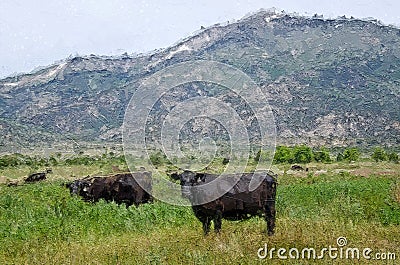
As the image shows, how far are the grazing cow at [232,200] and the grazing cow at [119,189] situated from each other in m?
8.88

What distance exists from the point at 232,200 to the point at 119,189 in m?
10.4

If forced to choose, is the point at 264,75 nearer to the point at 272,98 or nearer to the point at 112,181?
the point at 272,98

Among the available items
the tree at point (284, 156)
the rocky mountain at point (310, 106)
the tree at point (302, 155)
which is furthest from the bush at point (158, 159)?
the rocky mountain at point (310, 106)

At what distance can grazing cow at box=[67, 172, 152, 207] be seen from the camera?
21.0 m

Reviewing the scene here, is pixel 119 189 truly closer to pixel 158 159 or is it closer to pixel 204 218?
pixel 204 218

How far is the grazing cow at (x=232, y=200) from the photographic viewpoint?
1162 centimetres

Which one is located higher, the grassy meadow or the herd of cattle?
the herd of cattle

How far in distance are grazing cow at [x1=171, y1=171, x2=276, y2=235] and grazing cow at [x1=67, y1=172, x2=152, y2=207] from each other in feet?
29.1

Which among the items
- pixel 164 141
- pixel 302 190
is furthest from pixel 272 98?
pixel 164 141

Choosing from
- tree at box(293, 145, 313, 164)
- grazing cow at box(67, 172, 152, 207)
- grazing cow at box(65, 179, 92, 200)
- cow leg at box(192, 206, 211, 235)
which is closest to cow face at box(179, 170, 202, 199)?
cow leg at box(192, 206, 211, 235)

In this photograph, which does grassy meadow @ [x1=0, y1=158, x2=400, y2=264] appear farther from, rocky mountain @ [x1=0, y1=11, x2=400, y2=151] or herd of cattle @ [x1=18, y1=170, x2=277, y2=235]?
rocky mountain @ [x1=0, y1=11, x2=400, y2=151]

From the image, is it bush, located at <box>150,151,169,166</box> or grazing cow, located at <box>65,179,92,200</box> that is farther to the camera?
bush, located at <box>150,151,169,166</box>

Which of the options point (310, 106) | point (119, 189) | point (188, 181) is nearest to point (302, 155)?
point (119, 189)

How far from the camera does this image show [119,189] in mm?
21328
